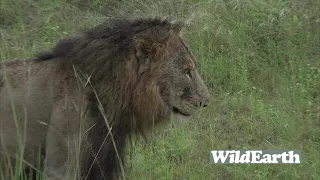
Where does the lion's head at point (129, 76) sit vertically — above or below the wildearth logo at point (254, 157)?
above

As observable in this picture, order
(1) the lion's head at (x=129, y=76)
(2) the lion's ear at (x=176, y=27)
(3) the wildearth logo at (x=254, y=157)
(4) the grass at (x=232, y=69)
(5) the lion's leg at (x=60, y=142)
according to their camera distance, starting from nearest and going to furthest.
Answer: (5) the lion's leg at (x=60, y=142)
(1) the lion's head at (x=129, y=76)
(2) the lion's ear at (x=176, y=27)
(3) the wildearth logo at (x=254, y=157)
(4) the grass at (x=232, y=69)

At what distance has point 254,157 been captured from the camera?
4031 millimetres

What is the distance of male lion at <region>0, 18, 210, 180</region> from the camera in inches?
121

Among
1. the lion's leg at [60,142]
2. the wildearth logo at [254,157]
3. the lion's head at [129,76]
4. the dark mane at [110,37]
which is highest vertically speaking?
the dark mane at [110,37]

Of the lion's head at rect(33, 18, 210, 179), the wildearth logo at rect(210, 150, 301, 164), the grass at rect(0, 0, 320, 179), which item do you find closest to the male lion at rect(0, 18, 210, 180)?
the lion's head at rect(33, 18, 210, 179)

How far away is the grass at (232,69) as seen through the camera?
409 centimetres

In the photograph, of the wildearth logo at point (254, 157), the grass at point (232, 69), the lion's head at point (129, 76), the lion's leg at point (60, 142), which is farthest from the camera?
the grass at point (232, 69)

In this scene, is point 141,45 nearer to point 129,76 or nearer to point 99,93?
point 129,76

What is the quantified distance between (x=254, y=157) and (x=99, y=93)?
4.28 feet

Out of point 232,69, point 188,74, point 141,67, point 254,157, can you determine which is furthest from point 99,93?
point 232,69

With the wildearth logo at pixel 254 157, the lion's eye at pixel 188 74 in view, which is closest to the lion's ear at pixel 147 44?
the lion's eye at pixel 188 74

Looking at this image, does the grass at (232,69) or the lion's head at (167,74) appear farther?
the grass at (232,69)

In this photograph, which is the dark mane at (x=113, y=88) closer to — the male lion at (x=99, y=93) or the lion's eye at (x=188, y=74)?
the male lion at (x=99, y=93)

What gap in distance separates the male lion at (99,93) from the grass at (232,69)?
488 millimetres
